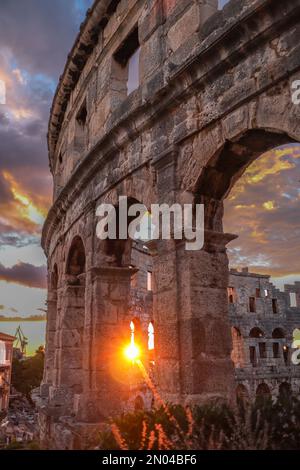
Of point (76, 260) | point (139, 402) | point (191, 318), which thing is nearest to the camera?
point (191, 318)

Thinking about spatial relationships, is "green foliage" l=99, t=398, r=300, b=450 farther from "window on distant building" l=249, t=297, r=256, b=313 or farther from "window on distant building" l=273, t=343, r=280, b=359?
"window on distant building" l=273, t=343, r=280, b=359

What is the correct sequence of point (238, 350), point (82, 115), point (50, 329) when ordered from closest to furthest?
1. point (82, 115)
2. point (50, 329)
3. point (238, 350)

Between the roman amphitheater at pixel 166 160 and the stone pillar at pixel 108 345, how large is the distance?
16 mm

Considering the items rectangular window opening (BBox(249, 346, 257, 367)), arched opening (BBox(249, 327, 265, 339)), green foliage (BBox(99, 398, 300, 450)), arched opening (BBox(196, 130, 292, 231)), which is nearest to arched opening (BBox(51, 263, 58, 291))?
arched opening (BBox(196, 130, 292, 231))

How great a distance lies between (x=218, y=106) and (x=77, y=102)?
5485 millimetres

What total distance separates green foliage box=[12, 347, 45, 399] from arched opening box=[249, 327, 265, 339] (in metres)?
16.4

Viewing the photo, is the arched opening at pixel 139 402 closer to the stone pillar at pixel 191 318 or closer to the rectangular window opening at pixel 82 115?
the rectangular window opening at pixel 82 115

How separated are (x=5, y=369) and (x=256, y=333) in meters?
18.9

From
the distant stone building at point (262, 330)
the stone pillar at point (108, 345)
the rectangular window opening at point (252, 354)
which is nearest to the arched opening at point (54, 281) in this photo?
the stone pillar at point (108, 345)

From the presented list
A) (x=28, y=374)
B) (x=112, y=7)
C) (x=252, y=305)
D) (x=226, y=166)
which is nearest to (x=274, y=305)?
(x=252, y=305)

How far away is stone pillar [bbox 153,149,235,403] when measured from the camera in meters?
4.43

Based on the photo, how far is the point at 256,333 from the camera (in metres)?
31.5

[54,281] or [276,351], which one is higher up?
[54,281]

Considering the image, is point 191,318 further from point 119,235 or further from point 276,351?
point 276,351
